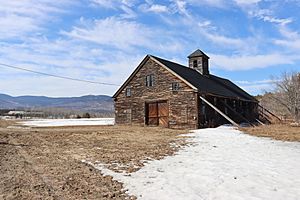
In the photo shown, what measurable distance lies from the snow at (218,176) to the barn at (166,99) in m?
15.0

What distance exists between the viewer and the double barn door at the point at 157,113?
2950cm

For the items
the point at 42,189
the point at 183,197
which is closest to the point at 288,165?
the point at 183,197

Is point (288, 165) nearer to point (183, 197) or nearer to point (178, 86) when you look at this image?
point (183, 197)

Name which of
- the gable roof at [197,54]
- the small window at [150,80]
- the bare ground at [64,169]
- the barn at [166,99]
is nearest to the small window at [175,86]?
the barn at [166,99]

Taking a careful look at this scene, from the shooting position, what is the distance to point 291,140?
17.4 m

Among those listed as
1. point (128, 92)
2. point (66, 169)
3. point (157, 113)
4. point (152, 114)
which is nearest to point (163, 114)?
point (157, 113)

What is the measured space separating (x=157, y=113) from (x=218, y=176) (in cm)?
2146

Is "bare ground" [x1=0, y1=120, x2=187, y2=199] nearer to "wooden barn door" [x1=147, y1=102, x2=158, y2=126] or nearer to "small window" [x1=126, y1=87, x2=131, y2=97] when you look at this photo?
"wooden barn door" [x1=147, y1=102, x2=158, y2=126]

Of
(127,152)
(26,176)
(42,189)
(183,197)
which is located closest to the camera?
(183,197)

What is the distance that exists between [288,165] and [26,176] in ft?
24.8

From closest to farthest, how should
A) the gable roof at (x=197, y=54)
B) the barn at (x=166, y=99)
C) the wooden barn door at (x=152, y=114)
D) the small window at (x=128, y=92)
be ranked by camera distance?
the barn at (x=166, y=99), the wooden barn door at (x=152, y=114), the small window at (x=128, y=92), the gable roof at (x=197, y=54)

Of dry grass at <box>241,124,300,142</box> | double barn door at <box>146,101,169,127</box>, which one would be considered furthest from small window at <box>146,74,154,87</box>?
dry grass at <box>241,124,300,142</box>

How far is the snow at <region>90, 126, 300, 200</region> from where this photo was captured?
23.4ft

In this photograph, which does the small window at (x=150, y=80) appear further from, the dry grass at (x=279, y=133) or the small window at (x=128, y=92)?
the dry grass at (x=279, y=133)
